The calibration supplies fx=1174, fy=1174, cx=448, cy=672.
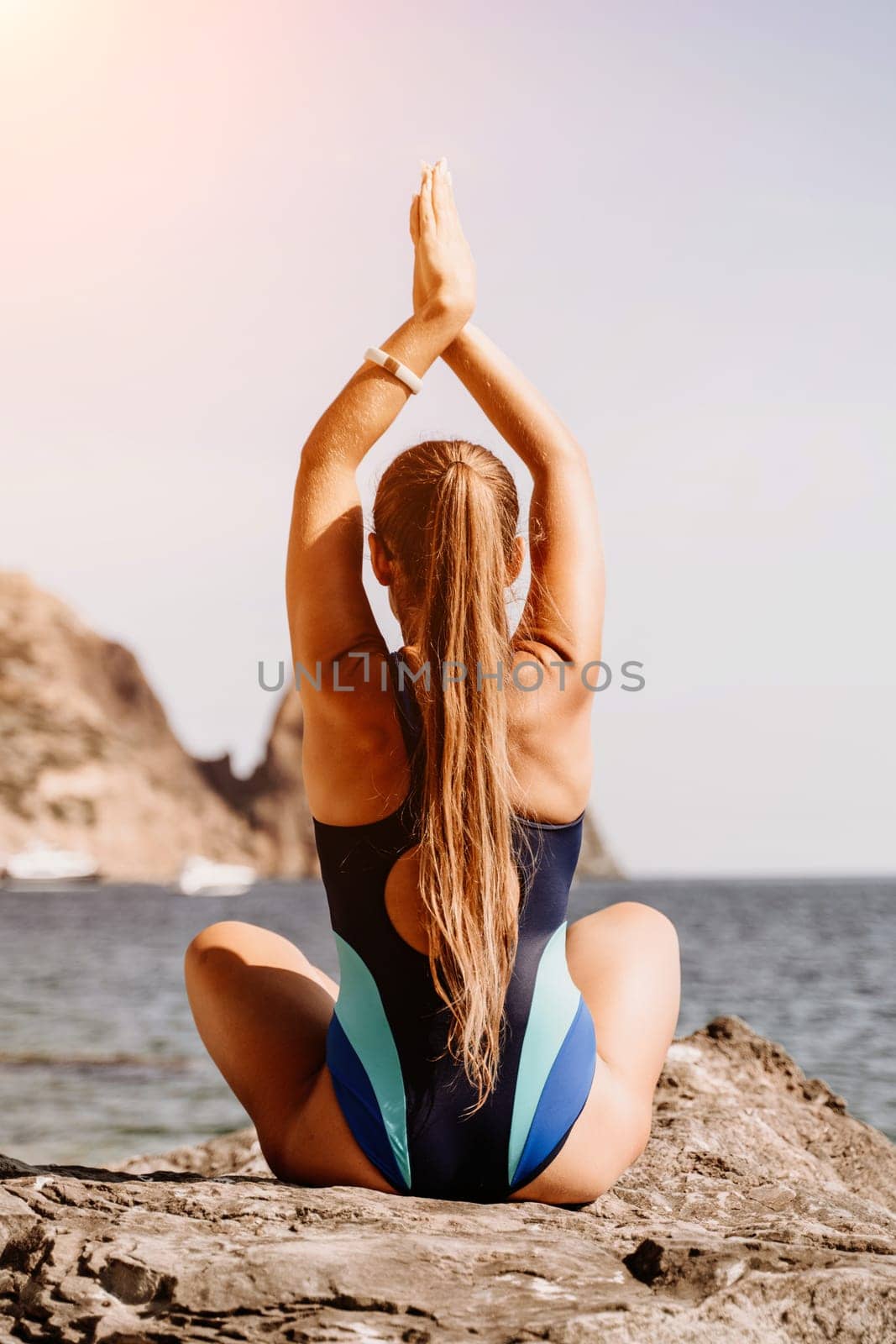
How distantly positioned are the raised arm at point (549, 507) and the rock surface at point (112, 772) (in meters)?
53.8

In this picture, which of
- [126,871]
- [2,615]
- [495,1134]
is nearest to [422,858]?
[495,1134]

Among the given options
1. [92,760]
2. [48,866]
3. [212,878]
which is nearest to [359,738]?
[48,866]

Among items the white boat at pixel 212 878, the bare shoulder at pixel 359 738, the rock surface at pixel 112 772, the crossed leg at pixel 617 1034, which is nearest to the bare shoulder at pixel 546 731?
A: the bare shoulder at pixel 359 738

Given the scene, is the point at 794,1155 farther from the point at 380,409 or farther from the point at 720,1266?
the point at 380,409

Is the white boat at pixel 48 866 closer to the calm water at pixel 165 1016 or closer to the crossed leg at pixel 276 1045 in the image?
the calm water at pixel 165 1016

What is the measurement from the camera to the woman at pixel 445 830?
2119 mm

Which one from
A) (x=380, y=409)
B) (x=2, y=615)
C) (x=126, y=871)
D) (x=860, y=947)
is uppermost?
(x=380, y=409)

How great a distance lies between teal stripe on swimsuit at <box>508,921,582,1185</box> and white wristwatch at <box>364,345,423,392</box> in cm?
112

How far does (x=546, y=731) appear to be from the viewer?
7.16 feet

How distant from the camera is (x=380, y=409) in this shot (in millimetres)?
2348

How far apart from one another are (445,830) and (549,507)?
2.29 ft

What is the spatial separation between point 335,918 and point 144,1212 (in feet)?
1.97

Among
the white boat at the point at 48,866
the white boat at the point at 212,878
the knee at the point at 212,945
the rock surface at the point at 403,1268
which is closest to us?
the rock surface at the point at 403,1268

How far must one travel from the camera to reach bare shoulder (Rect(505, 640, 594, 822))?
2170 millimetres
